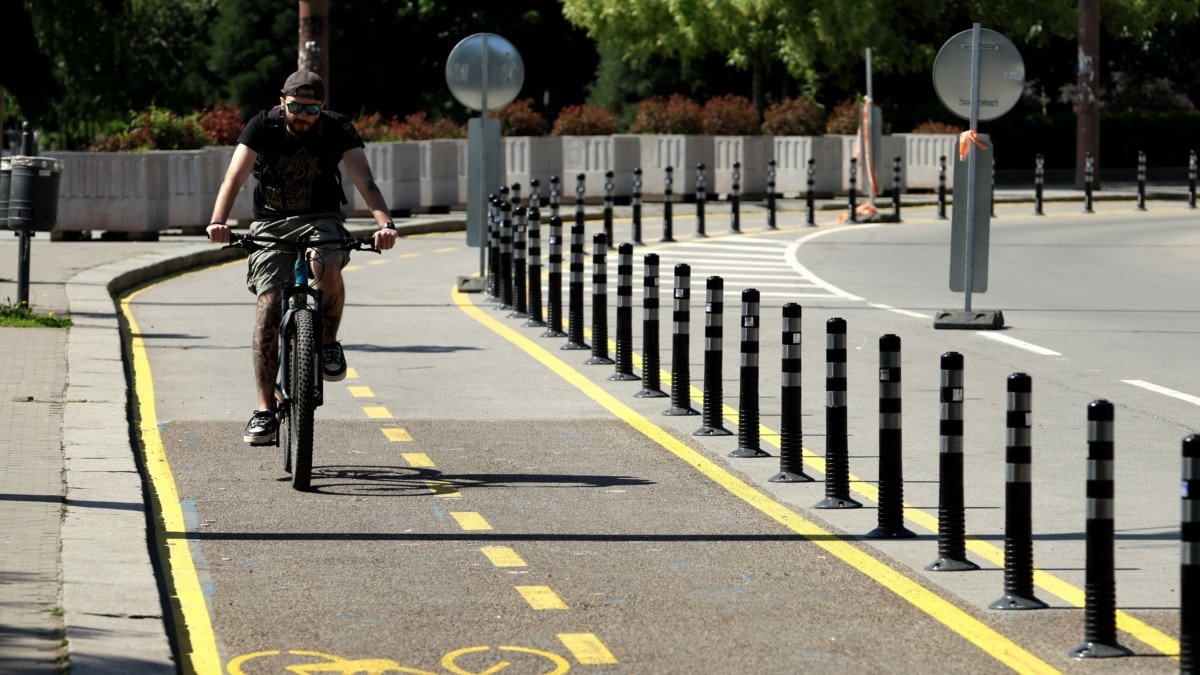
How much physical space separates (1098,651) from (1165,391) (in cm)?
748

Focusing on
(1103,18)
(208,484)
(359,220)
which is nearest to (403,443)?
(208,484)

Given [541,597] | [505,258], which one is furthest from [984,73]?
[541,597]

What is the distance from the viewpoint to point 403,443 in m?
11.2

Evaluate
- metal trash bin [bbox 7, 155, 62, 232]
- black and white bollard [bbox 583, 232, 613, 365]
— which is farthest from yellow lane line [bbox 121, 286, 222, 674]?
metal trash bin [bbox 7, 155, 62, 232]

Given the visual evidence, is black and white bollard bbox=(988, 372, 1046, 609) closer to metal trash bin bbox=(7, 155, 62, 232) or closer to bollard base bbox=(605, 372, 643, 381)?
bollard base bbox=(605, 372, 643, 381)

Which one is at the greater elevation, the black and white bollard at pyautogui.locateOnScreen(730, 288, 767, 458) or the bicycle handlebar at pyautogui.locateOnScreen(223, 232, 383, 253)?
the bicycle handlebar at pyautogui.locateOnScreen(223, 232, 383, 253)

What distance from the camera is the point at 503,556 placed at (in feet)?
27.1

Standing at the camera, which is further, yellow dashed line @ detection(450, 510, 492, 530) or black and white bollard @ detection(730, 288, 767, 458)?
black and white bollard @ detection(730, 288, 767, 458)

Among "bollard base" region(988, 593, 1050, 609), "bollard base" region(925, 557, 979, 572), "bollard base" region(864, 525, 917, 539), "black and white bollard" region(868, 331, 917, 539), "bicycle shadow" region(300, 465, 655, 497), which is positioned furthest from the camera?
"bicycle shadow" region(300, 465, 655, 497)

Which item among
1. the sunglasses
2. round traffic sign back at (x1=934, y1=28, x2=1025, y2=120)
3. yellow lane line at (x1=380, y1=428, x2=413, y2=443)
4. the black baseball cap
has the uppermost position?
round traffic sign back at (x1=934, y1=28, x2=1025, y2=120)

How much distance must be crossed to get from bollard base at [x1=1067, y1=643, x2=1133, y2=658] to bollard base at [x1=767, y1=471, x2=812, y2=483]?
3503mm

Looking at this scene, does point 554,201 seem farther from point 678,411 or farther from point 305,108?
point 305,108

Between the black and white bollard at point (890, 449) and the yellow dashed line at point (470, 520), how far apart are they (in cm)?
160

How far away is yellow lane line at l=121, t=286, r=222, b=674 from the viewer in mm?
6711
